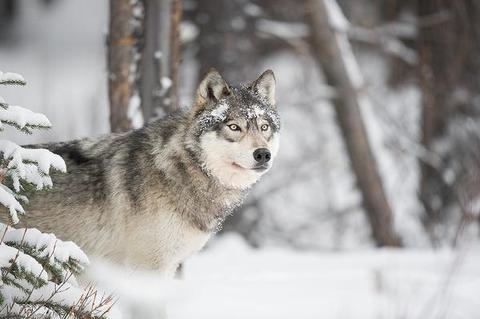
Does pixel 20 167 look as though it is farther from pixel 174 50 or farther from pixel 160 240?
pixel 174 50

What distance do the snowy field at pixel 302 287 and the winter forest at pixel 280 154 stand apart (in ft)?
0.07

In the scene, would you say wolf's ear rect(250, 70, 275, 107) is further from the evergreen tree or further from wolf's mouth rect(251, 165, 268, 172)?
the evergreen tree

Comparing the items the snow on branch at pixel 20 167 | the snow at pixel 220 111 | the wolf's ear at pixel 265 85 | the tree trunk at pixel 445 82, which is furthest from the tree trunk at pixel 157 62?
the tree trunk at pixel 445 82

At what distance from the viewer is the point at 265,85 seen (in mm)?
4723

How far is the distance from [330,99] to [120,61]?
535cm

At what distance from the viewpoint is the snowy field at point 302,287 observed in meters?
4.45

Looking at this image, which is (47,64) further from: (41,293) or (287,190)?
(41,293)

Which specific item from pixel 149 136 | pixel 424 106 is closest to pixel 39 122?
pixel 149 136

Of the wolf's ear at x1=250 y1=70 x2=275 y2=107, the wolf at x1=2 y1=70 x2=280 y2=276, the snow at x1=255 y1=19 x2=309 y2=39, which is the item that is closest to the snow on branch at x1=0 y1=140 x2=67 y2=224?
the wolf at x1=2 y1=70 x2=280 y2=276

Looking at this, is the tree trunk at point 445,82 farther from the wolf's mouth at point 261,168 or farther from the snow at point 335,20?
the wolf's mouth at point 261,168

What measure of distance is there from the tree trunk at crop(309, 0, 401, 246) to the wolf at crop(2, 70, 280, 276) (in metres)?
5.93

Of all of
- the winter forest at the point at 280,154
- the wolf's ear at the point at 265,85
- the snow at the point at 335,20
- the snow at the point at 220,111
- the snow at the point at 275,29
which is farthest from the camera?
the snow at the point at 275,29

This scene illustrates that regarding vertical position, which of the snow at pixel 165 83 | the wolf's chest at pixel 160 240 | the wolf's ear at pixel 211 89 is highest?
the wolf's ear at pixel 211 89

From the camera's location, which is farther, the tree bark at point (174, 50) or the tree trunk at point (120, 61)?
the tree bark at point (174, 50)
